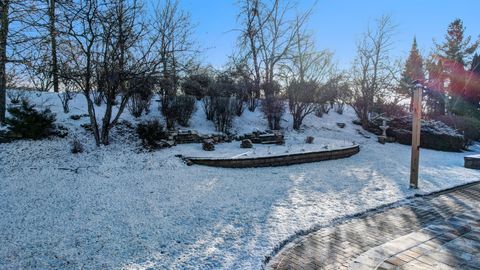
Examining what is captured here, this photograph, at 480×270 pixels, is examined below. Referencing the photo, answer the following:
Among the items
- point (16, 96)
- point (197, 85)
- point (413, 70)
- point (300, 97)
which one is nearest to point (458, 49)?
point (413, 70)

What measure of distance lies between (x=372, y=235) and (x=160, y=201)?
322 centimetres

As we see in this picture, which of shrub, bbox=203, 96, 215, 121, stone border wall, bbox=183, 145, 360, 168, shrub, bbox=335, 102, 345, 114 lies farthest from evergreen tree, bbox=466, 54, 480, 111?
shrub, bbox=203, 96, 215, 121

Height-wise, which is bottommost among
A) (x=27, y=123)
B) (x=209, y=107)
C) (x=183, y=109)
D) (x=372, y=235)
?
(x=372, y=235)

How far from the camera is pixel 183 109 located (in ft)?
32.2

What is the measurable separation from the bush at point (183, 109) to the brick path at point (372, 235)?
702cm

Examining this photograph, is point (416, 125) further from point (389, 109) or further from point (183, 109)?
point (389, 109)

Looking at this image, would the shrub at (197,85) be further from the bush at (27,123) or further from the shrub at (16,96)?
the bush at (27,123)

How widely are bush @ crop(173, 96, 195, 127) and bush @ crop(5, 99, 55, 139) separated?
3744 millimetres

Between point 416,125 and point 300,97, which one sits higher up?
point 300,97

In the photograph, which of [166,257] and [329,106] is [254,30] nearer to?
[329,106]

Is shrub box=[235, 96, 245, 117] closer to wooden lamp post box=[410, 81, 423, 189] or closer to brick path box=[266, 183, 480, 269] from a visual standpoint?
wooden lamp post box=[410, 81, 423, 189]

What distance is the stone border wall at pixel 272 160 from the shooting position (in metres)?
6.99

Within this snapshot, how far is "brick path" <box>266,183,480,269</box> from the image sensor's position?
9.57 feet

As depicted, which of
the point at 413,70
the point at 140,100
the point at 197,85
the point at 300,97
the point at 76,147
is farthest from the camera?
the point at 413,70
